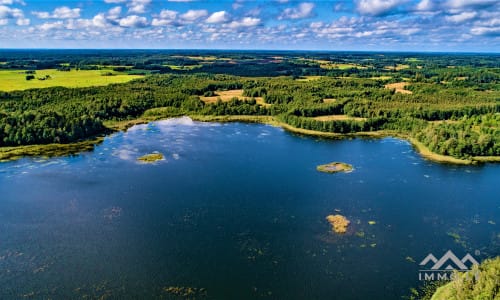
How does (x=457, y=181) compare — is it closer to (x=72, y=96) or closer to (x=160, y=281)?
(x=160, y=281)

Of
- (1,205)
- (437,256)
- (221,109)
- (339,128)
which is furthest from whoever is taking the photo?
(221,109)

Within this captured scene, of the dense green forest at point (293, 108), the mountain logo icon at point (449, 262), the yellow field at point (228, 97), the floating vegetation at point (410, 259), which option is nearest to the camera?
the mountain logo icon at point (449, 262)

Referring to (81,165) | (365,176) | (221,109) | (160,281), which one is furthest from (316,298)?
(221,109)

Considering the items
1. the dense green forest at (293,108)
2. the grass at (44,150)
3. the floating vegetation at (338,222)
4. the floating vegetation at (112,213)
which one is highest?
the dense green forest at (293,108)

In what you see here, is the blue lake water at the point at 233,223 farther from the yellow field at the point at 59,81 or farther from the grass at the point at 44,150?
the yellow field at the point at 59,81

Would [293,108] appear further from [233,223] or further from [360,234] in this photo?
[360,234]

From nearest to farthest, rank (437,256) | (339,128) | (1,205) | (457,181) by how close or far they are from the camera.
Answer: (437,256) → (1,205) → (457,181) → (339,128)

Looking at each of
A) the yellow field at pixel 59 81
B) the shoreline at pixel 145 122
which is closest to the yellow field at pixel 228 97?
the shoreline at pixel 145 122

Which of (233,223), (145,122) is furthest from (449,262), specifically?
(145,122)
